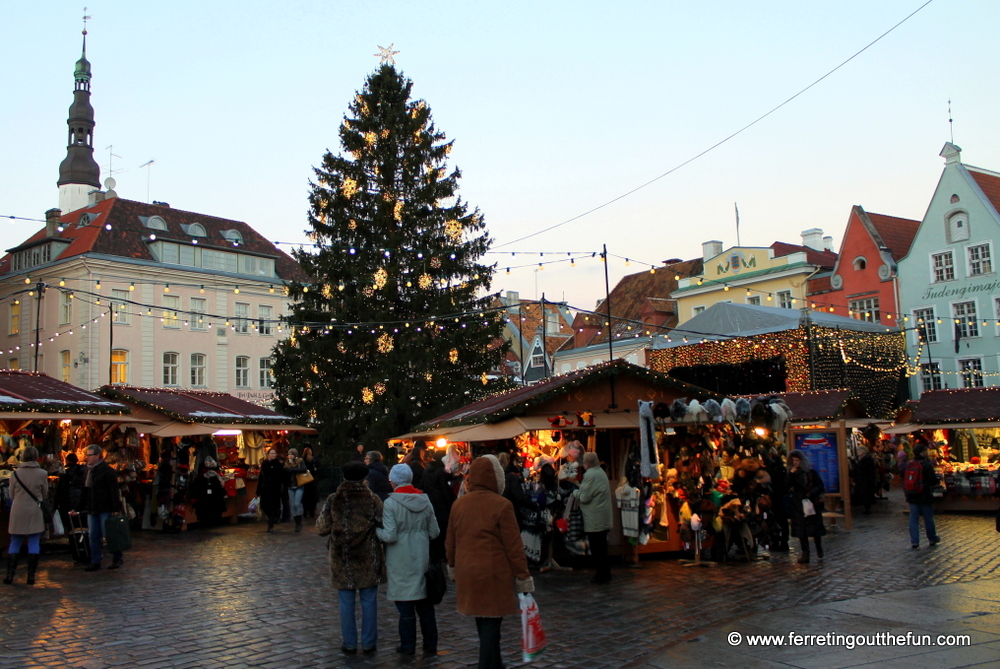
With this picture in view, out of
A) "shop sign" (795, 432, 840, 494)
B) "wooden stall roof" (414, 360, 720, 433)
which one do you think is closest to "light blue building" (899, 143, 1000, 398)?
"shop sign" (795, 432, 840, 494)

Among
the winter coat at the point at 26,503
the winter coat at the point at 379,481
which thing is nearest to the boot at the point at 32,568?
the winter coat at the point at 26,503

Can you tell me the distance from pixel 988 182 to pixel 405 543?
3952cm

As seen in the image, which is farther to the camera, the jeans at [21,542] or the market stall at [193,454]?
the market stall at [193,454]

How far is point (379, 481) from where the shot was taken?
1080cm

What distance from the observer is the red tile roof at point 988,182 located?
123ft

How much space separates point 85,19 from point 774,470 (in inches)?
2653

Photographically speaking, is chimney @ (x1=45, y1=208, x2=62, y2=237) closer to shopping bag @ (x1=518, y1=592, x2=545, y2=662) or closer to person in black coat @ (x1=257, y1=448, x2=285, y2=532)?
person in black coat @ (x1=257, y1=448, x2=285, y2=532)

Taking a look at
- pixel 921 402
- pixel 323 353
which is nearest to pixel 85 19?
pixel 323 353

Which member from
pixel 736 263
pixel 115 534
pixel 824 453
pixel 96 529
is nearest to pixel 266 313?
pixel 736 263

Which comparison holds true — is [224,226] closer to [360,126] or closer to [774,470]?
[360,126]

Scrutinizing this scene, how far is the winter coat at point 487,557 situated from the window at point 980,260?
36911mm

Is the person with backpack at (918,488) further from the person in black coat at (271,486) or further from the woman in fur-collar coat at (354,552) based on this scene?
the person in black coat at (271,486)

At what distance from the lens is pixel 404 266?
28.1m

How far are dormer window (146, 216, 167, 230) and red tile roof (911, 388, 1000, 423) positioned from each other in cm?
3908
